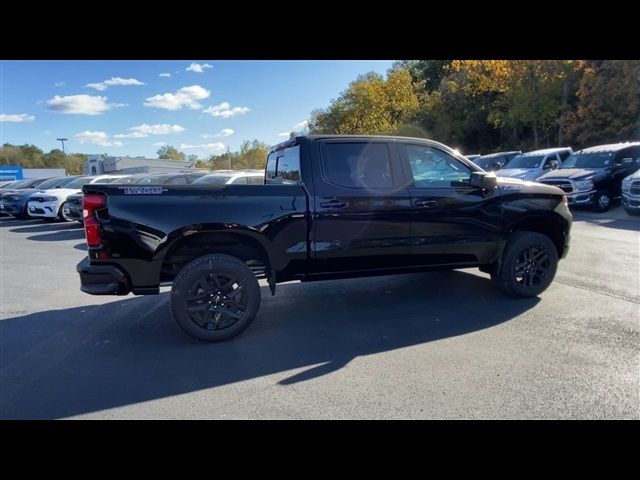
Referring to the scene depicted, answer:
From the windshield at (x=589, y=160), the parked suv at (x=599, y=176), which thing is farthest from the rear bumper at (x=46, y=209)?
the windshield at (x=589, y=160)

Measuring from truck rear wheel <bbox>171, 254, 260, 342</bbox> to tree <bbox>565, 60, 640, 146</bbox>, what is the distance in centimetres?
2228

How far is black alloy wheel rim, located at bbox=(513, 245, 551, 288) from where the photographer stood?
4.98 metres

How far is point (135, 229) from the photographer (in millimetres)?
3754

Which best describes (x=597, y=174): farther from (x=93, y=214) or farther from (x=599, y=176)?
(x=93, y=214)

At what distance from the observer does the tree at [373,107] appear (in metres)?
27.7

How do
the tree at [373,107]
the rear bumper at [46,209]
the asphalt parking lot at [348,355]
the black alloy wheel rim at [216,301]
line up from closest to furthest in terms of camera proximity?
the asphalt parking lot at [348,355] → the black alloy wheel rim at [216,301] → the rear bumper at [46,209] → the tree at [373,107]

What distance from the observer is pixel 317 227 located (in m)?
4.17

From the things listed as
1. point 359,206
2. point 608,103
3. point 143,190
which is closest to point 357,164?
point 359,206

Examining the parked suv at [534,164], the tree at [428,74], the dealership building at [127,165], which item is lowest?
the parked suv at [534,164]

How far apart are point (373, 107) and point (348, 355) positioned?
86.3ft

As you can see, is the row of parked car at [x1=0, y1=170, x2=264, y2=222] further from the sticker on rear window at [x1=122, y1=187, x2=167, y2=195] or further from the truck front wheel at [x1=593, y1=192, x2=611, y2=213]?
the truck front wheel at [x1=593, y1=192, x2=611, y2=213]

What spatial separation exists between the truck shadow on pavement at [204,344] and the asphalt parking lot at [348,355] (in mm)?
19

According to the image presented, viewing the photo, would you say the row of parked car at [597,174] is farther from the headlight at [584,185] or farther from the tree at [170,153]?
the tree at [170,153]
